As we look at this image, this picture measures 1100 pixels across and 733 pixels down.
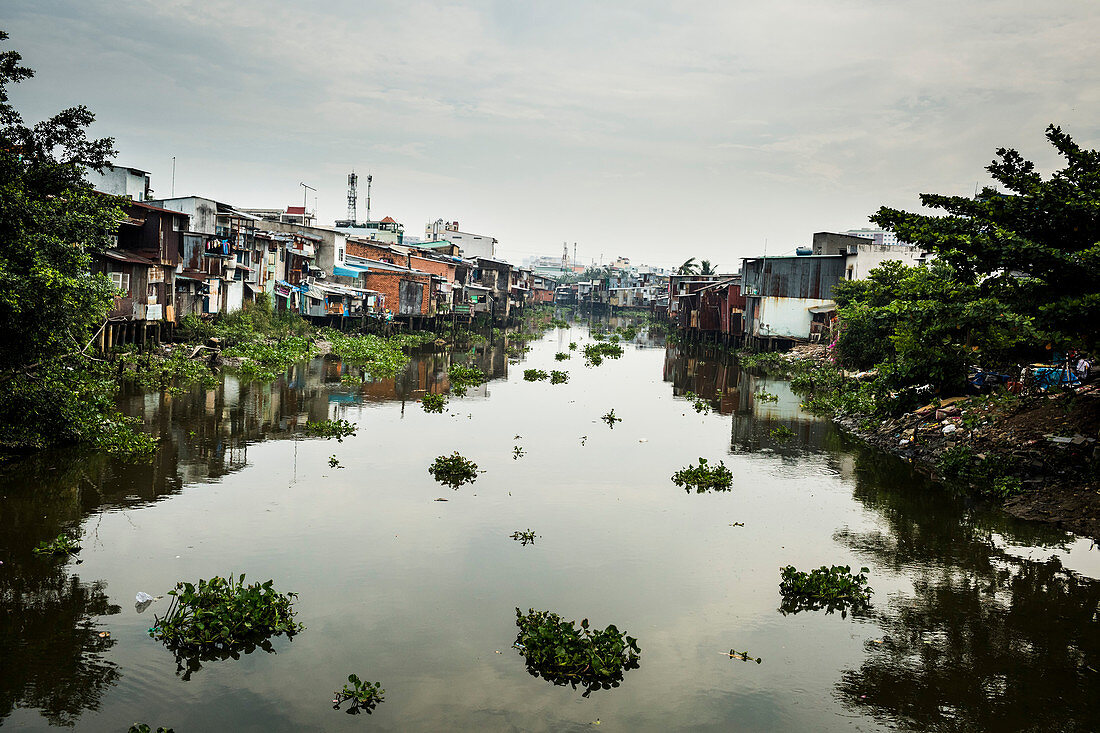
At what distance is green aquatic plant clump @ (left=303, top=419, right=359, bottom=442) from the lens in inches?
787

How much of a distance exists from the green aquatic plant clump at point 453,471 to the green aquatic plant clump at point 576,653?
7.06 m

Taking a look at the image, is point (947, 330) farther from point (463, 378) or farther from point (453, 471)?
point (463, 378)

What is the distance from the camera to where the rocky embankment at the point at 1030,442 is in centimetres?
1442

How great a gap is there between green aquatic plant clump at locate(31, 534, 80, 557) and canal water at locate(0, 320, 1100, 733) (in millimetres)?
210

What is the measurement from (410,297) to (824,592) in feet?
152

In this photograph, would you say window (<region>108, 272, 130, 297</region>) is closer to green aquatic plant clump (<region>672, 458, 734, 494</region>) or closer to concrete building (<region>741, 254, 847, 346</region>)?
green aquatic plant clump (<region>672, 458, 734, 494</region>)

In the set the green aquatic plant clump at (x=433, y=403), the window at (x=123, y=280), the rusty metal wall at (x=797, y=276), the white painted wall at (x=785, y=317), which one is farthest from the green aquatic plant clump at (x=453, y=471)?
the white painted wall at (x=785, y=317)

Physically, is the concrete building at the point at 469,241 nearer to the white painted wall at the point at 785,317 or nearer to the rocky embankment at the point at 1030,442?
the white painted wall at the point at 785,317

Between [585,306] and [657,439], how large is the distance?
10422cm

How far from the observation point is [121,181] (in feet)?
109

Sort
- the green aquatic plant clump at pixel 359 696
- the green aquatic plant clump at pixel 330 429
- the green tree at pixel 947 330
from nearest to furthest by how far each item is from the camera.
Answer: the green aquatic plant clump at pixel 359 696
the green tree at pixel 947 330
the green aquatic plant clump at pixel 330 429

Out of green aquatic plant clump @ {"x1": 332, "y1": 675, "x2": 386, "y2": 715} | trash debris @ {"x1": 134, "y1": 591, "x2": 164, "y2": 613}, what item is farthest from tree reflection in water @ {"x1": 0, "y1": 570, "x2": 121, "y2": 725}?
green aquatic plant clump @ {"x1": 332, "y1": 675, "x2": 386, "y2": 715}

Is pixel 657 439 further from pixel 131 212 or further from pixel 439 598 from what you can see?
pixel 131 212

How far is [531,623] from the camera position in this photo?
9242 mm
